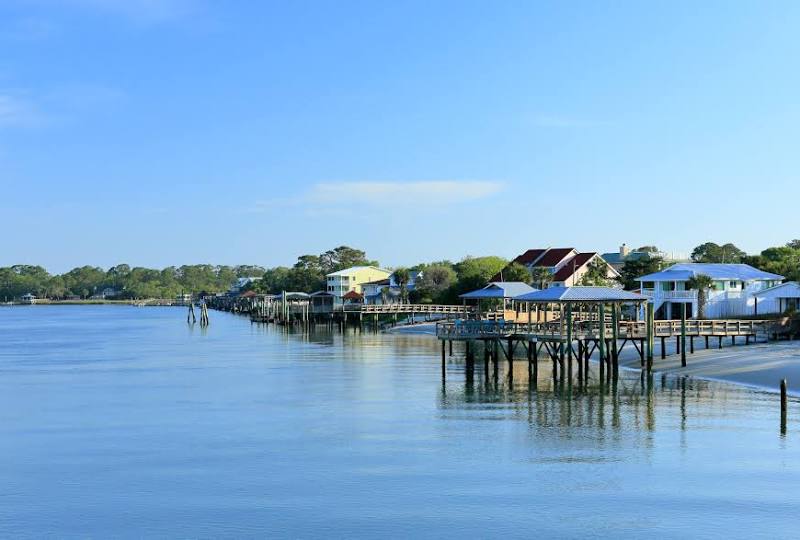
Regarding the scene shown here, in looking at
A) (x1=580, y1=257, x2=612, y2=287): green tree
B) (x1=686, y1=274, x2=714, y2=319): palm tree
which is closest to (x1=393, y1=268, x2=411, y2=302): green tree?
(x1=580, y1=257, x2=612, y2=287): green tree

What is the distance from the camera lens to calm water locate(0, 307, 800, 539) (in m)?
22.4

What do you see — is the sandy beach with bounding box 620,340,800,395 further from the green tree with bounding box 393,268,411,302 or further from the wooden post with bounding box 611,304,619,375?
the green tree with bounding box 393,268,411,302

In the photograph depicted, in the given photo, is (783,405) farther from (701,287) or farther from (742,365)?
(701,287)

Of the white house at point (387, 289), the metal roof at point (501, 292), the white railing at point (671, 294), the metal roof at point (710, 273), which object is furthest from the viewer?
the white house at point (387, 289)

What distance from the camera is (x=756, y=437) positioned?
31.4 metres

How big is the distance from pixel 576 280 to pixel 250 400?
Result: 65.7 metres

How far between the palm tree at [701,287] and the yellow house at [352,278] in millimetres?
93338

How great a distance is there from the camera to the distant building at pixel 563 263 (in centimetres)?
10500

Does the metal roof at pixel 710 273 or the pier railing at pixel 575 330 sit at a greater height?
the metal roof at pixel 710 273

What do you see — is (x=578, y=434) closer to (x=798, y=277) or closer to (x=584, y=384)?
(x=584, y=384)

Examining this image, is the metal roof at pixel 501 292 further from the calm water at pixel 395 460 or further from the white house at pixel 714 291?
the calm water at pixel 395 460

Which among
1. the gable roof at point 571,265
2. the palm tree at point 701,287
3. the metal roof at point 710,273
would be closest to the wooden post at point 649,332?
the palm tree at point 701,287

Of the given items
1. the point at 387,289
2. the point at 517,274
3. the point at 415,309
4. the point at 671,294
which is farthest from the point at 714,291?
the point at 387,289

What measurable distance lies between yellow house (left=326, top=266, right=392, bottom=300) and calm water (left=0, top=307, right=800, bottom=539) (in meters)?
114
